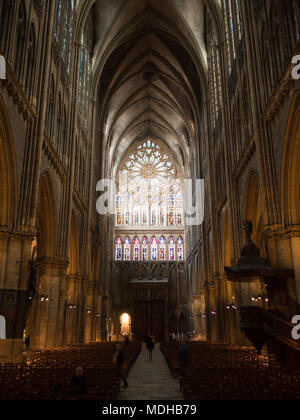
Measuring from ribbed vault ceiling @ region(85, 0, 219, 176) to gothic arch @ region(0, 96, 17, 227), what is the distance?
21.7 m

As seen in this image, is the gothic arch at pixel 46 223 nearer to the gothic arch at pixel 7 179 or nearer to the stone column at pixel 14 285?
the gothic arch at pixel 7 179

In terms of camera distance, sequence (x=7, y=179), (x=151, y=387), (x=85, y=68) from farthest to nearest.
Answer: (x=85, y=68)
(x=7, y=179)
(x=151, y=387)

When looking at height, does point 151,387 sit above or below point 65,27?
below

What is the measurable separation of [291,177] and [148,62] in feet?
103

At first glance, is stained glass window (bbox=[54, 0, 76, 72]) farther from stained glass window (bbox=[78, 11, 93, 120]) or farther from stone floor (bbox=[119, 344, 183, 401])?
stone floor (bbox=[119, 344, 183, 401])

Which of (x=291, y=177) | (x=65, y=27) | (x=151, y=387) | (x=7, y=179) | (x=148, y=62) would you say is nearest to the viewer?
(x=151, y=387)

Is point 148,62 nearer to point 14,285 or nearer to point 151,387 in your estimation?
point 14,285

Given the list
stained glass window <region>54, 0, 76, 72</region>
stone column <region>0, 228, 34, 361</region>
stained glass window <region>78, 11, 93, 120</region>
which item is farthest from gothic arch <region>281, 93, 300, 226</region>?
stained glass window <region>78, 11, 93, 120</region>

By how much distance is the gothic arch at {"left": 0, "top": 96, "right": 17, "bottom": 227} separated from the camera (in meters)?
14.9

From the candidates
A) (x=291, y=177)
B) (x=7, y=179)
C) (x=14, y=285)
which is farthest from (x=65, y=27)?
(x=291, y=177)

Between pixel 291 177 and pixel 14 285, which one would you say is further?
pixel 291 177

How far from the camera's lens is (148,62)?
42188mm
